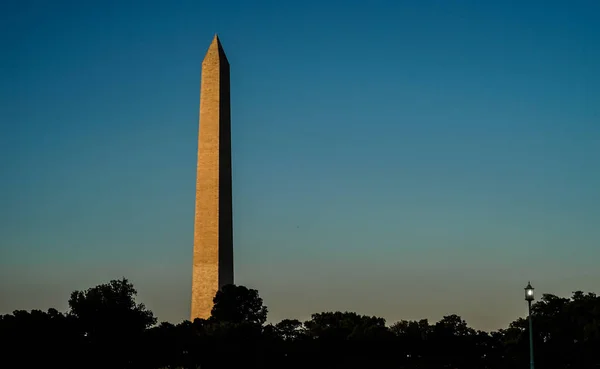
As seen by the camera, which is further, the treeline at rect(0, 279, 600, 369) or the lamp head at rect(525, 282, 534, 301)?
the treeline at rect(0, 279, 600, 369)

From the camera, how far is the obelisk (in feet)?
188

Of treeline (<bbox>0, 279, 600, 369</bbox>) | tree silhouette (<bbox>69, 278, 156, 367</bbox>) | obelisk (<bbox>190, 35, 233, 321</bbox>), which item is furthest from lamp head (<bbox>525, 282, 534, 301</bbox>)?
obelisk (<bbox>190, 35, 233, 321</bbox>)

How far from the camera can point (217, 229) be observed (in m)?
57.6

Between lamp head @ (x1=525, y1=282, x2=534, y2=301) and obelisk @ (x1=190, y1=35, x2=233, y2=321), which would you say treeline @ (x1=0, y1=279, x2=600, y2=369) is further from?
lamp head @ (x1=525, y1=282, x2=534, y2=301)

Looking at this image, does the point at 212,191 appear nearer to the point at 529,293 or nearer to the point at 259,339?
the point at 259,339

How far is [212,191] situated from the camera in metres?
58.1

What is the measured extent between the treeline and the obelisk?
3.10 metres

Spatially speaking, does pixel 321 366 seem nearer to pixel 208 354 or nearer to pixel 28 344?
pixel 208 354

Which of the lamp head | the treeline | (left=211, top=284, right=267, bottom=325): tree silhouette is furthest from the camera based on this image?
(left=211, top=284, right=267, bottom=325): tree silhouette

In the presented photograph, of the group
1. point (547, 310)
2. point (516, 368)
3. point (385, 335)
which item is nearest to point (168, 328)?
point (385, 335)

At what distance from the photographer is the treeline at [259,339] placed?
41.7 metres

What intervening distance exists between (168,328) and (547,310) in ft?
76.1

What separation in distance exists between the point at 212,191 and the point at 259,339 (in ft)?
43.6

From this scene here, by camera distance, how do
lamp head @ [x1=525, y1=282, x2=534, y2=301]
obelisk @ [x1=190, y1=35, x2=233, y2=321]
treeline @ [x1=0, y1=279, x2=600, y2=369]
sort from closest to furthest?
lamp head @ [x1=525, y1=282, x2=534, y2=301] → treeline @ [x1=0, y1=279, x2=600, y2=369] → obelisk @ [x1=190, y1=35, x2=233, y2=321]
